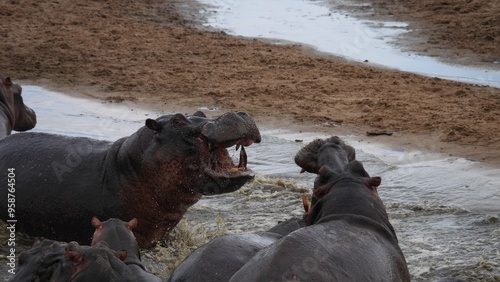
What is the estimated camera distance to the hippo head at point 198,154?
6312mm

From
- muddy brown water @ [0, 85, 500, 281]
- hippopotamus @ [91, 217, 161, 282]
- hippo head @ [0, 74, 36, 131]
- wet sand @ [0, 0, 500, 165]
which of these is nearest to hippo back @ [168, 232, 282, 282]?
hippopotamus @ [91, 217, 161, 282]

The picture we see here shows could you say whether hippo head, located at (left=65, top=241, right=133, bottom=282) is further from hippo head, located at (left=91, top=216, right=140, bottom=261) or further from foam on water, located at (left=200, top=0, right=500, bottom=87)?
foam on water, located at (left=200, top=0, right=500, bottom=87)

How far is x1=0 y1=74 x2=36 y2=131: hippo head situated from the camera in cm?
854

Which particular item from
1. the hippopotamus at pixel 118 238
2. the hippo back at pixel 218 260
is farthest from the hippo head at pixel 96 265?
the hippo back at pixel 218 260

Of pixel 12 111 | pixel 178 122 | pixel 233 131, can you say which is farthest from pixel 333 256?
pixel 12 111

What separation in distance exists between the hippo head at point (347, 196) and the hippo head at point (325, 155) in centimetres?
11

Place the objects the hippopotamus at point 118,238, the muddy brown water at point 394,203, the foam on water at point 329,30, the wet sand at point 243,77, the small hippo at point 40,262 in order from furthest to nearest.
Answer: the foam on water at point 329,30 < the wet sand at point 243,77 < the muddy brown water at point 394,203 < the hippopotamus at point 118,238 < the small hippo at point 40,262

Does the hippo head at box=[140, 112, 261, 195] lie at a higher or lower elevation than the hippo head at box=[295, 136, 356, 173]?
lower

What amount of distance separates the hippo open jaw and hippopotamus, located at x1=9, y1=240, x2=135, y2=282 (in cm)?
171

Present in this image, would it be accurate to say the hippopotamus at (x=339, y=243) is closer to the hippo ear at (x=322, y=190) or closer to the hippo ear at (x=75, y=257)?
the hippo ear at (x=322, y=190)

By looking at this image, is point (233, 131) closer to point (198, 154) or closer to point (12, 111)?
point (198, 154)

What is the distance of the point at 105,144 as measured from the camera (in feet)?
24.2

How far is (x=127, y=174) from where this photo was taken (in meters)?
6.82

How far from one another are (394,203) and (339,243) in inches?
158
